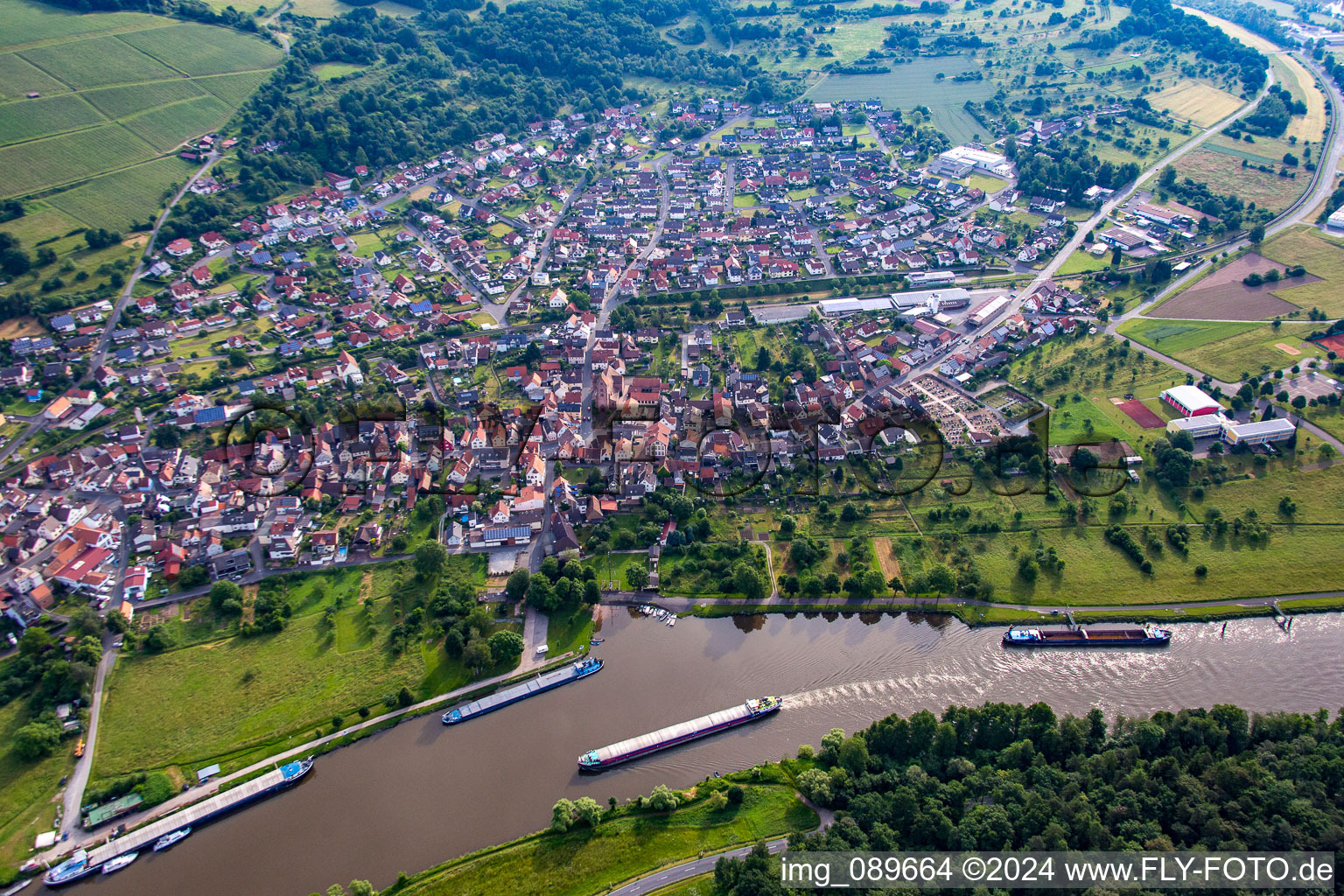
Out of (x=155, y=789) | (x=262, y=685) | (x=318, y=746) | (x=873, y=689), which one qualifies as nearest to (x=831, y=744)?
(x=873, y=689)

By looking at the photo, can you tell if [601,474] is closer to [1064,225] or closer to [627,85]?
[1064,225]

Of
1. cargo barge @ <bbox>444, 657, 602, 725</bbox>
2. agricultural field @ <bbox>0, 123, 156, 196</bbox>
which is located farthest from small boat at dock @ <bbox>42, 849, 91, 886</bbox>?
agricultural field @ <bbox>0, 123, 156, 196</bbox>

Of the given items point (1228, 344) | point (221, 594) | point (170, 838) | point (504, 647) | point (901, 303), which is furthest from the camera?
point (901, 303)

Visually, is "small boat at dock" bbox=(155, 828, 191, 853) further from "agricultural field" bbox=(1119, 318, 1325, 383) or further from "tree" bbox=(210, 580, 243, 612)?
"agricultural field" bbox=(1119, 318, 1325, 383)

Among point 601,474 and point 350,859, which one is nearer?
point 350,859

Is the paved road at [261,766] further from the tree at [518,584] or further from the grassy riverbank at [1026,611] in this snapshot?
the grassy riverbank at [1026,611]

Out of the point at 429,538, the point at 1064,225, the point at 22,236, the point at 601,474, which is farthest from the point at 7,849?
the point at 1064,225

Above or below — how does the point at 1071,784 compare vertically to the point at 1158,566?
below

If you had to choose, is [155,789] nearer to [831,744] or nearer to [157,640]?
[157,640]
